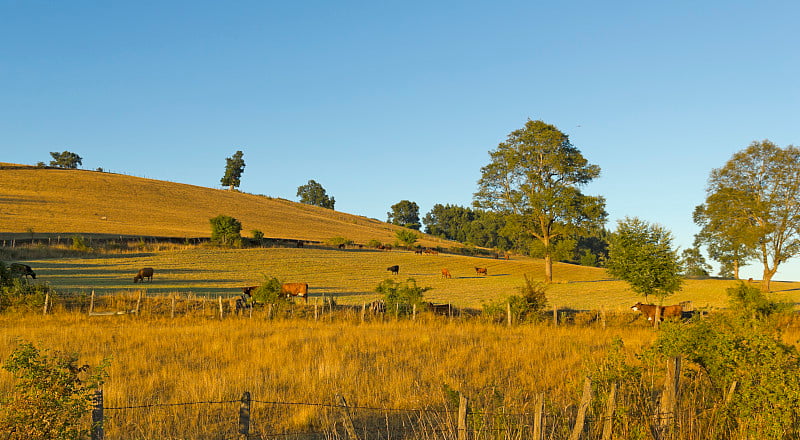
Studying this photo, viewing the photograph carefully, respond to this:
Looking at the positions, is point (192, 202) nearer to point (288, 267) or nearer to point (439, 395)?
point (288, 267)

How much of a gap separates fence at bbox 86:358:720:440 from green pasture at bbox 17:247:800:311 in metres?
17.2

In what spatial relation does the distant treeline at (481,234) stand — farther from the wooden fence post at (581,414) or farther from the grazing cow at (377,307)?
the wooden fence post at (581,414)

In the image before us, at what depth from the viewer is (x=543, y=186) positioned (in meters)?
46.0

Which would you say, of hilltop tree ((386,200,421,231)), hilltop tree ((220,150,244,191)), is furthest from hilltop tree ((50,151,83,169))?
hilltop tree ((386,200,421,231))

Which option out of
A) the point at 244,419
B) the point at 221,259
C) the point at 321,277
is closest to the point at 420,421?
the point at 244,419

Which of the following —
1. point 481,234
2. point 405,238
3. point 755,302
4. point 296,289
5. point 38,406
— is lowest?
point 296,289

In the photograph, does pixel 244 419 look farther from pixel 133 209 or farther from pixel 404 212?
pixel 404 212

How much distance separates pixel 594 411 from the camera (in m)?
7.56

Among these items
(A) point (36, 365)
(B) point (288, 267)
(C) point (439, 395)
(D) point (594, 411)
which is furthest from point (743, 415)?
(B) point (288, 267)

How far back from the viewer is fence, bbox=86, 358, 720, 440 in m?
6.00

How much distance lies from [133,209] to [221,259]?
41.4 metres

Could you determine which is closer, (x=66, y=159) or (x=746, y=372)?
(x=746, y=372)

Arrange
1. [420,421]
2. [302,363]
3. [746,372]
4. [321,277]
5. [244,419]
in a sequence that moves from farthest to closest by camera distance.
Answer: [321,277] < [302,363] < [420,421] < [746,372] < [244,419]

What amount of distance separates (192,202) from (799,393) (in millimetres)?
104277
